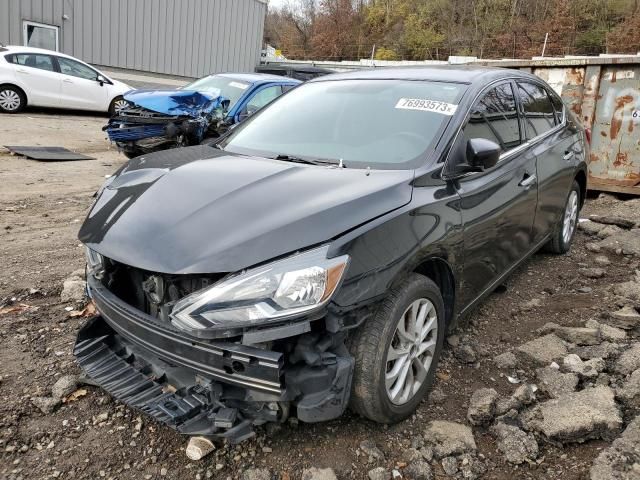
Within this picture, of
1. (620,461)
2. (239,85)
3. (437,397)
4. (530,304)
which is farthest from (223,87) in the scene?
(620,461)

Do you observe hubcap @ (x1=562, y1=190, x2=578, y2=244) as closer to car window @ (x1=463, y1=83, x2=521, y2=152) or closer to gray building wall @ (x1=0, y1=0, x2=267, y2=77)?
car window @ (x1=463, y1=83, x2=521, y2=152)

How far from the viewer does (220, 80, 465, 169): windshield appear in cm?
287

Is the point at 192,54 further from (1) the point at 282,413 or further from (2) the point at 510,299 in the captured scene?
(1) the point at 282,413

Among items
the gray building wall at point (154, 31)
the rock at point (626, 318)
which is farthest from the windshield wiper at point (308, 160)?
the gray building wall at point (154, 31)

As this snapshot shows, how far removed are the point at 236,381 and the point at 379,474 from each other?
746 millimetres

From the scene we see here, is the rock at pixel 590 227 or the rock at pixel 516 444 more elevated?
the rock at pixel 590 227

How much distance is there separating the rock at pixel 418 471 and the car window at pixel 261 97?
7.08m

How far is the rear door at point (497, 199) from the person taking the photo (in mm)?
2895

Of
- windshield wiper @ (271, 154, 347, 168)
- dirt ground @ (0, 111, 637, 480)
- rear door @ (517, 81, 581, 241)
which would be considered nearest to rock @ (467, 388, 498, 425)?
dirt ground @ (0, 111, 637, 480)

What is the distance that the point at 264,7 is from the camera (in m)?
23.6

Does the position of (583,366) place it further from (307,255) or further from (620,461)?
(307,255)

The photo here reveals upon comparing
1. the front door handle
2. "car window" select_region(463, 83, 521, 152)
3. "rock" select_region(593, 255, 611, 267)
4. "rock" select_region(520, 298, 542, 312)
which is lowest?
"rock" select_region(520, 298, 542, 312)

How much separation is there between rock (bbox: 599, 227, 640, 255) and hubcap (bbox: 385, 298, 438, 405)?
329cm

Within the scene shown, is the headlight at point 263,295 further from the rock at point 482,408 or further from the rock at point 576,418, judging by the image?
the rock at point 576,418
